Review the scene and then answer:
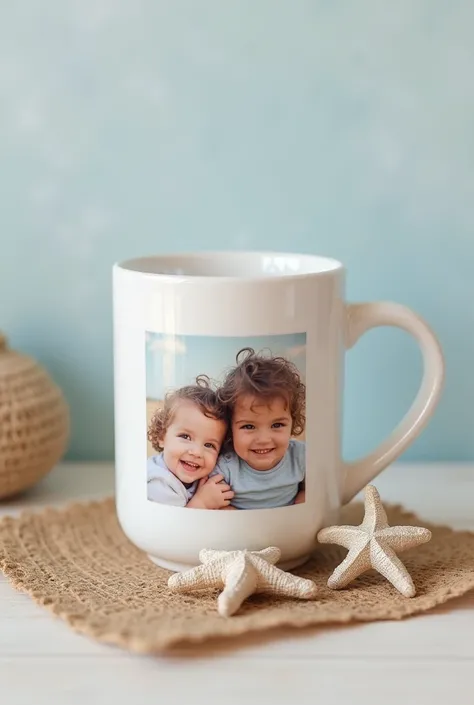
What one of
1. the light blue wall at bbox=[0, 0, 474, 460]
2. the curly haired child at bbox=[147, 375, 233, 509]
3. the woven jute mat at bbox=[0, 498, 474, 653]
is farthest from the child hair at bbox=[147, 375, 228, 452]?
the light blue wall at bbox=[0, 0, 474, 460]

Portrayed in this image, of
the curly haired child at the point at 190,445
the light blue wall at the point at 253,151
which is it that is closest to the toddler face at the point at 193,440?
the curly haired child at the point at 190,445

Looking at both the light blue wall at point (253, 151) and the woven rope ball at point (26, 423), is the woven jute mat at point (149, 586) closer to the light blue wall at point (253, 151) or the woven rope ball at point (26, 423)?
the woven rope ball at point (26, 423)

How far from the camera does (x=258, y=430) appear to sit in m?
0.55

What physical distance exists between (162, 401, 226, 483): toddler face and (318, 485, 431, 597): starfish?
0.31 ft

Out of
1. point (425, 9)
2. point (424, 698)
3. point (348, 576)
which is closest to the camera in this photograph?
point (424, 698)

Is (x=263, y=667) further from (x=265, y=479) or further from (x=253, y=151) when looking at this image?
(x=253, y=151)

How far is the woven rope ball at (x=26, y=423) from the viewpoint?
704 mm

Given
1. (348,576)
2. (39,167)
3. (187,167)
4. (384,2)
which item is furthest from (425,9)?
(348,576)

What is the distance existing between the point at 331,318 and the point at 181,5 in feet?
1.14

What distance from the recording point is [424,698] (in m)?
0.44

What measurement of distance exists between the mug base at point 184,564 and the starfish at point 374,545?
3 centimetres

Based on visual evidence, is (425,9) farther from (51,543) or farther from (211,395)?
(51,543)

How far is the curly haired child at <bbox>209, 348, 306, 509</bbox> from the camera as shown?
0.55 meters

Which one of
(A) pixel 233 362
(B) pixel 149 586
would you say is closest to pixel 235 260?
(A) pixel 233 362
